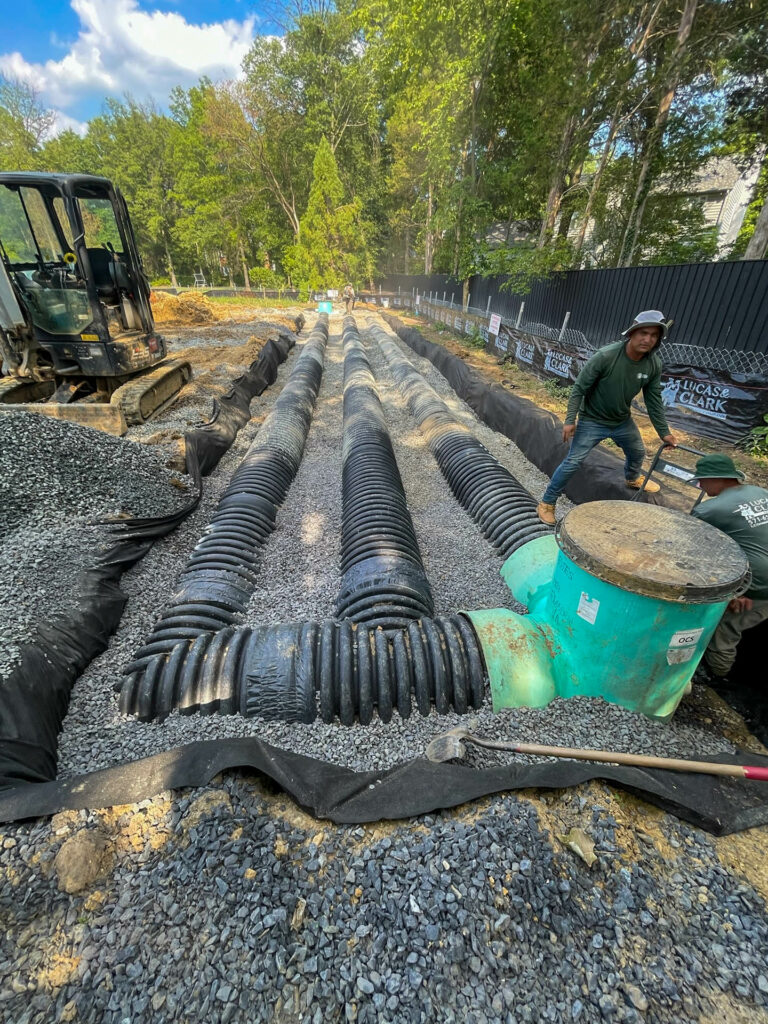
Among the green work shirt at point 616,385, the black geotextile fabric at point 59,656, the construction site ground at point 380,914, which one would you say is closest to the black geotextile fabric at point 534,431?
the green work shirt at point 616,385

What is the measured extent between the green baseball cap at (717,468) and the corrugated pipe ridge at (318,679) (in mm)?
1904

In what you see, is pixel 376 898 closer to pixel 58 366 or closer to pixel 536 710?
pixel 536 710

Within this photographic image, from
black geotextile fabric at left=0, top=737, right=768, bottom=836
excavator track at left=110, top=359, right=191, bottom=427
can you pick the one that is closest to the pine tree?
excavator track at left=110, top=359, right=191, bottom=427

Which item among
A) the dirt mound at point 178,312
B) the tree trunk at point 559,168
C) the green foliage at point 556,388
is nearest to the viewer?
the green foliage at point 556,388

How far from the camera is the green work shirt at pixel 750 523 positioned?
8.42 ft

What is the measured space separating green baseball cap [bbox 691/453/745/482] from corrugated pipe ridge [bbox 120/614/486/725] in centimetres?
190

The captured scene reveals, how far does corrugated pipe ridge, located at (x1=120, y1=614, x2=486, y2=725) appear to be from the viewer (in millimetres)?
2678

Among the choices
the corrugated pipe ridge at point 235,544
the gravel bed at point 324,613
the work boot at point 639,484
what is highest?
the work boot at point 639,484

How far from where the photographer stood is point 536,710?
105 inches

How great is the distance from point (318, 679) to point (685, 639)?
2094 millimetres

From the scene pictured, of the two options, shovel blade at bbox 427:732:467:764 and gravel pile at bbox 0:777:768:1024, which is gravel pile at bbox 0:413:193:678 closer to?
gravel pile at bbox 0:777:768:1024

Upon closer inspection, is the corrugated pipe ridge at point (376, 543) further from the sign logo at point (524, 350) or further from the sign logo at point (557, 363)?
the sign logo at point (524, 350)

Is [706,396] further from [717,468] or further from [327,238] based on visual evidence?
[327,238]

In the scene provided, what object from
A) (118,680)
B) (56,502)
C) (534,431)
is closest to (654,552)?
(118,680)
